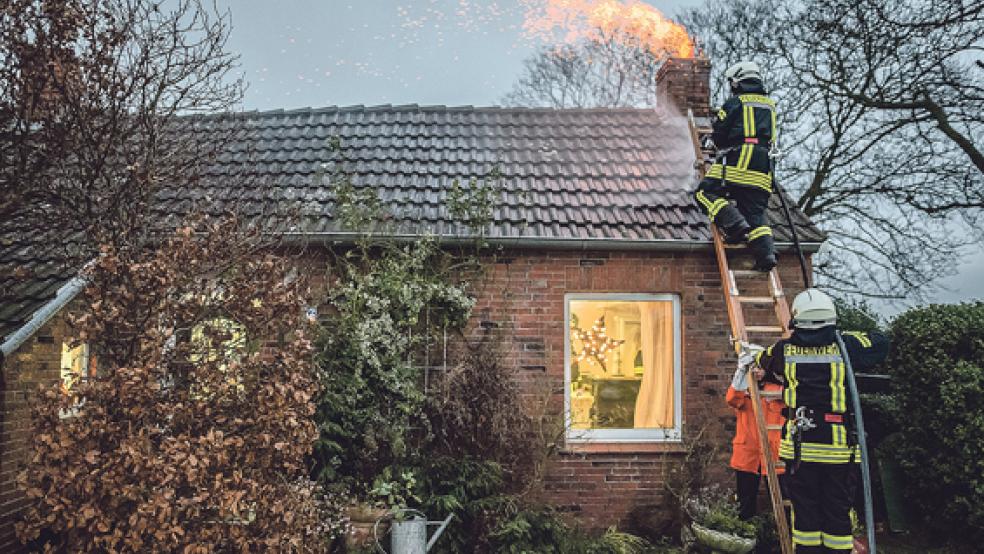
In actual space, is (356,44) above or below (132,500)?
above

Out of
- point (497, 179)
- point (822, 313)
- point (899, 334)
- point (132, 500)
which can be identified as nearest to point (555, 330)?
point (497, 179)

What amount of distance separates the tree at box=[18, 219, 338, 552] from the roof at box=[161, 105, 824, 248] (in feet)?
6.09

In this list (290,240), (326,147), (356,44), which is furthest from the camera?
(326,147)

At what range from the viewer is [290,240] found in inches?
289

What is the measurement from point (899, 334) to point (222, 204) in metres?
7.77

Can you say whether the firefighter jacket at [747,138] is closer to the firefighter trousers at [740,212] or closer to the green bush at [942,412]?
the firefighter trousers at [740,212]

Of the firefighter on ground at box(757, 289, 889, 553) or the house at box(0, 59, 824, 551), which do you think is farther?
the house at box(0, 59, 824, 551)

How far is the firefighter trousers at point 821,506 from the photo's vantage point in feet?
18.1

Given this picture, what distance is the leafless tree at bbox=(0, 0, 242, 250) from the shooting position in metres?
5.02

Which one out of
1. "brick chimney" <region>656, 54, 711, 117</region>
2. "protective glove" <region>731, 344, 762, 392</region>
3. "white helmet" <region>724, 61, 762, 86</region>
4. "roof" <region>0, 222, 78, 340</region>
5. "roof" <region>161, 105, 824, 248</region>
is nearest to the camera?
"roof" <region>0, 222, 78, 340</region>

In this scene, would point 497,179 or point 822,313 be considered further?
point 497,179

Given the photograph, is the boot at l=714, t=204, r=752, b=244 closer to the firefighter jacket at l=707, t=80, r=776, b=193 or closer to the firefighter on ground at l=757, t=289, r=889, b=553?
the firefighter jacket at l=707, t=80, r=776, b=193

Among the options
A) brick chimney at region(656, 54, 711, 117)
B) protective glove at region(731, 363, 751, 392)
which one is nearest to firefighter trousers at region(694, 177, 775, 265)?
protective glove at region(731, 363, 751, 392)

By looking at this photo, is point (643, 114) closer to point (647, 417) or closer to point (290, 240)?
point (647, 417)
